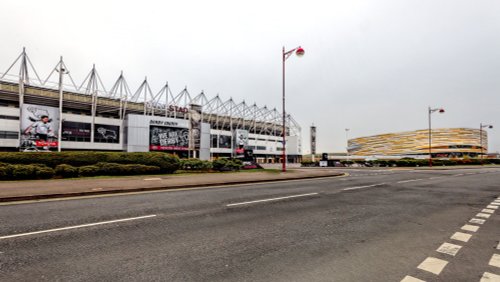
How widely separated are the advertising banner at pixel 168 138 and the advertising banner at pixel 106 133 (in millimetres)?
7764

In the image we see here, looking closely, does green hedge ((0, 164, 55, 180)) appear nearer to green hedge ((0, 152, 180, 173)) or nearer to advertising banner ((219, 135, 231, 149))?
green hedge ((0, 152, 180, 173))

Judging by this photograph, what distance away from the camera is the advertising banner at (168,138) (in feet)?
190

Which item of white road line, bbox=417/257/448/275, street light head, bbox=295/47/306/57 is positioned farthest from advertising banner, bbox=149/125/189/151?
white road line, bbox=417/257/448/275

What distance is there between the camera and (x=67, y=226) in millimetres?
4914

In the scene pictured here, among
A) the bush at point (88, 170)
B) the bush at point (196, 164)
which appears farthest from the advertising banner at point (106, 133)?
the bush at point (88, 170)

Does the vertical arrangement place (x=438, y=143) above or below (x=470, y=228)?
above

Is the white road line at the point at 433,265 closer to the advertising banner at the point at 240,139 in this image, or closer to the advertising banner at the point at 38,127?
the advertising banner at the point at 38,127

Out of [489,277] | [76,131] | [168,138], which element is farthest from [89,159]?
[168,138]

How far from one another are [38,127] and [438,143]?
465 ft

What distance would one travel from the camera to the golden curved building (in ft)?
340

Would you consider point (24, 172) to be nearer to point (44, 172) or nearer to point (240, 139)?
point (44, 172)

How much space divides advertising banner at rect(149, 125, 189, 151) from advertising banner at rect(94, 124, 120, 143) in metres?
7.76

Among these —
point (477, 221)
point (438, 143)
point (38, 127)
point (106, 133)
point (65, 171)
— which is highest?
point (438, 143)

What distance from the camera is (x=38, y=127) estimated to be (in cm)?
4475
